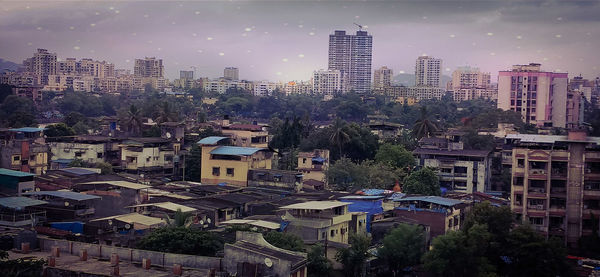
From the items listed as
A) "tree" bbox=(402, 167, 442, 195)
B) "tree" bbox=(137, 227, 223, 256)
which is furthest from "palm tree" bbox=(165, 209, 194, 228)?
"tree" bbox=(402, 167, 442, 195)

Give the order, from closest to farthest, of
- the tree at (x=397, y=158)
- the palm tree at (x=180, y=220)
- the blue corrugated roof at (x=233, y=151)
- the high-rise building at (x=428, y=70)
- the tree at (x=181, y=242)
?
the tree at (x=181, y=242) < the palm tree at (x=180, y=220) < the blue corrugated roof at (x=233, y=151) < the tree at (x=397, y=158) < the high-rise building at (x=428, y=70)

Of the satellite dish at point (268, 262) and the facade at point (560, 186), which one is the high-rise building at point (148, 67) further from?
the satellite dish at point (268, 262)

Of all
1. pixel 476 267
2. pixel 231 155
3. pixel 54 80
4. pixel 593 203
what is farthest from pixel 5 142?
pixel 54 80

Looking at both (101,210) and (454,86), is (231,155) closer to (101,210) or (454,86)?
(101,210)

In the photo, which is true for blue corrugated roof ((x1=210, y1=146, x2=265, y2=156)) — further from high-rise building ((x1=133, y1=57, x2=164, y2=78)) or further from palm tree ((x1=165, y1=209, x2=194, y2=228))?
high-rise building ((x1=133, y1=57, x2=164, y2=78))

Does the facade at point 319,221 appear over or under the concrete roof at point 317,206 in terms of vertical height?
under

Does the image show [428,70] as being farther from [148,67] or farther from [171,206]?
[171,206]

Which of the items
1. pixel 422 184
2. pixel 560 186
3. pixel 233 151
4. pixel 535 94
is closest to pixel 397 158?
pixel 422 184

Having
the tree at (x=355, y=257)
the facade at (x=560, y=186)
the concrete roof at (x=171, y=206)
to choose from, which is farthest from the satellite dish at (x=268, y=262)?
the facade at (x=560, y=186)
